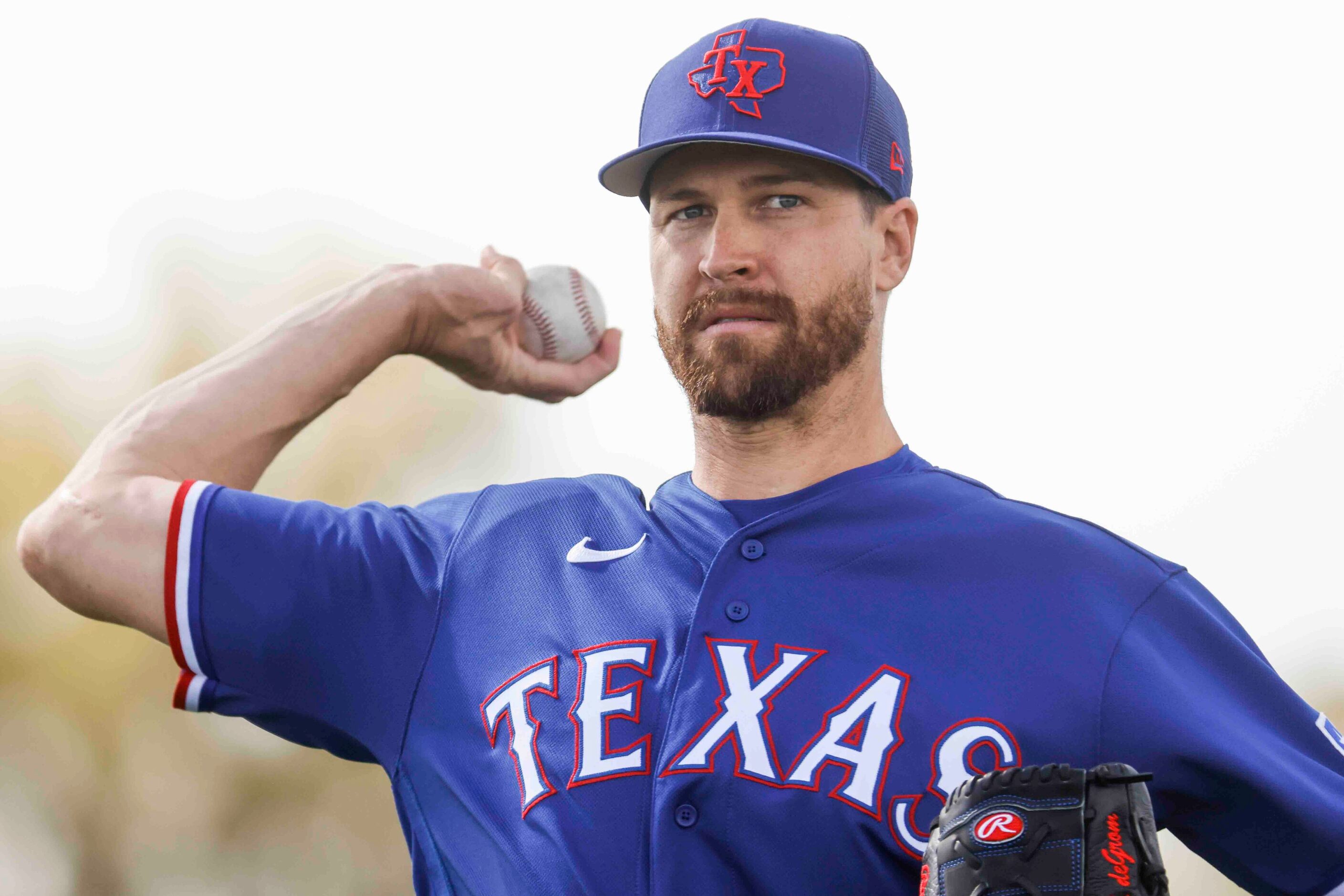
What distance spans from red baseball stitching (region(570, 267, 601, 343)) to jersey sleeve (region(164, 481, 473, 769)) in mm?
877

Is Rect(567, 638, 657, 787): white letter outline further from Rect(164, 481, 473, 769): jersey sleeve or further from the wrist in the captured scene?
the wrist

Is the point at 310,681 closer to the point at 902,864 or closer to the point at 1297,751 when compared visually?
the point at 902,864

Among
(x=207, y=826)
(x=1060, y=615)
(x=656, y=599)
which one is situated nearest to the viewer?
(x=1060, y=615)

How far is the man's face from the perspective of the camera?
2352mm

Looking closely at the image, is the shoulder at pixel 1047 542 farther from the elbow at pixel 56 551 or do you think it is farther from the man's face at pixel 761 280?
the elbow at pixel 56 551

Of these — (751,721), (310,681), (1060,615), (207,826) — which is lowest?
(207,826)

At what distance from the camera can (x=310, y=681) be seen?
7.56 ft

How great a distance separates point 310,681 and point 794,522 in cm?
99

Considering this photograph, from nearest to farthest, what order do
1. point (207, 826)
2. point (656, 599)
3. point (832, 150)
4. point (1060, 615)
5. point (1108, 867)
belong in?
point (1108, 867), point (1060, 615), point (656, 599), point (832, 150), point (207, 826)

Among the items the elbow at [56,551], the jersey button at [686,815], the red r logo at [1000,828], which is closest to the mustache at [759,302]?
the jersey button at [686,815]

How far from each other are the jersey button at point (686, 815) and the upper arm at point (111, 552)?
102cm

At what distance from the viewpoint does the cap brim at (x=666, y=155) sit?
2373 millimetres

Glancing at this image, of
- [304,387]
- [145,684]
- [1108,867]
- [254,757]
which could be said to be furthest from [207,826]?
[1108,867]

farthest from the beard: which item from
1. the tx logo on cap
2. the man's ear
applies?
the tx logo on cap
